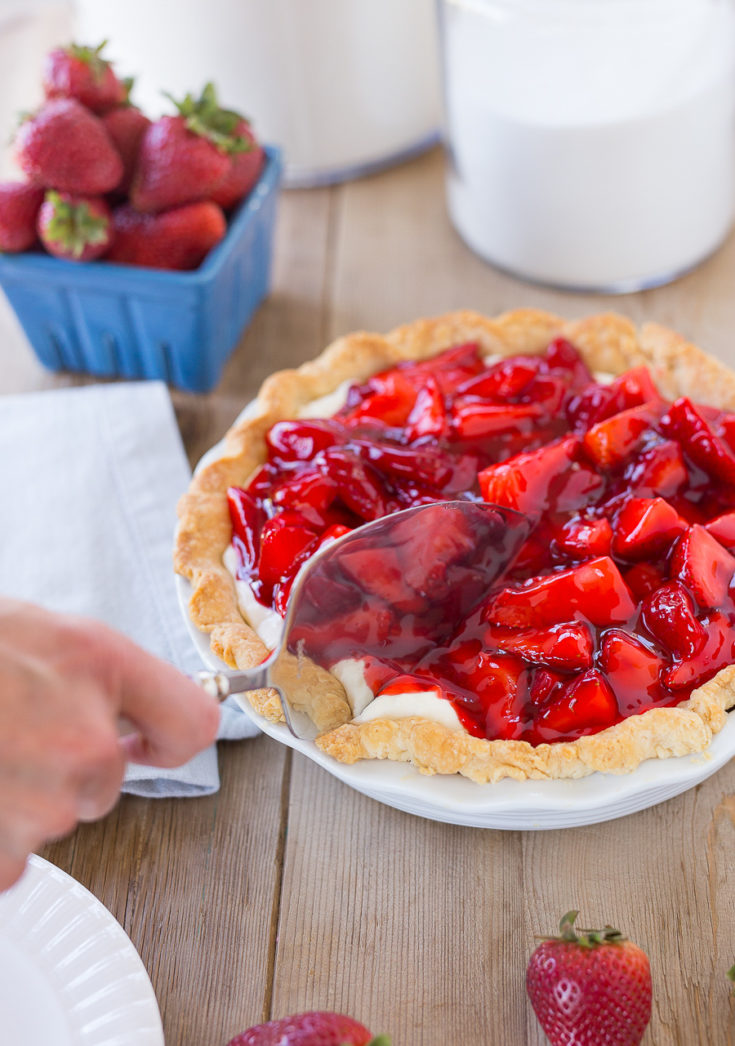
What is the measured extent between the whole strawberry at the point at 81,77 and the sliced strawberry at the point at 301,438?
0.94 m

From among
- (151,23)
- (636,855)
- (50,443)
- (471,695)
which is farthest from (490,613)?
(151,23)

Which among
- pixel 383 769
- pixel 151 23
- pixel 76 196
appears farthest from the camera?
pixel 151 23

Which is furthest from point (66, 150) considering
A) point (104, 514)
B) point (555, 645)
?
point (555, 645)

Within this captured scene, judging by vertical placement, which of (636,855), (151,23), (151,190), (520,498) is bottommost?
(636,855)

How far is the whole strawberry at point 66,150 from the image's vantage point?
208 cm

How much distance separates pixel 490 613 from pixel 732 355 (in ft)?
4.07

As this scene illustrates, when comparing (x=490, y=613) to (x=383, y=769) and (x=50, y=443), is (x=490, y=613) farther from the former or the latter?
(x=50, y=443)

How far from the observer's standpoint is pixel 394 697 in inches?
55.8

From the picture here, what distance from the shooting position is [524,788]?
135 centimetres

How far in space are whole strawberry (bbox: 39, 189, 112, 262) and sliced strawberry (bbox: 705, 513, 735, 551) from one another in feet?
4.58

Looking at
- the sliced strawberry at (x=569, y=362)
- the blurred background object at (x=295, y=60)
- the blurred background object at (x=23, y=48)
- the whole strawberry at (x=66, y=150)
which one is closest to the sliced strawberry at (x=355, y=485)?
the sliced strawberry at (x=569, y=362)

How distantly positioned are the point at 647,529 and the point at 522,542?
0.20 meters

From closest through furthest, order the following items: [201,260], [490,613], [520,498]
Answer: [490,613]
[520,498]
[201,260]

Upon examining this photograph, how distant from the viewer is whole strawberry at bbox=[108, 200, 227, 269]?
221 cm
